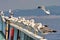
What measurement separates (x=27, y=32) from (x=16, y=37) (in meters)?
3.46

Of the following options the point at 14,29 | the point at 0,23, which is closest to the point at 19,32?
the point at 14,29

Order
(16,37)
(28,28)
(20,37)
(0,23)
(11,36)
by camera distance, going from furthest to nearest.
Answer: (0,23) < (11,36) < (16,37) < (20,37) < (28,28)

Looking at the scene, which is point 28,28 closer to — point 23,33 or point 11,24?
point 23,33

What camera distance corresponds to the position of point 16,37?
20.3 meters

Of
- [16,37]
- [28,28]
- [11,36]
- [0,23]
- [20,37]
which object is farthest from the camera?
[0,23]

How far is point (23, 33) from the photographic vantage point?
1809cm

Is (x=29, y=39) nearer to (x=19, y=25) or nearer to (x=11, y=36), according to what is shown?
(x=19, y=25)

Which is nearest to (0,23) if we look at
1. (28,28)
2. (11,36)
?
(11,36)

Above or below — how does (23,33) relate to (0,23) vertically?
below

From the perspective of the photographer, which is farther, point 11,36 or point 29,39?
Answer: point 11,36

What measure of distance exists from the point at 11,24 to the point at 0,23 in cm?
990

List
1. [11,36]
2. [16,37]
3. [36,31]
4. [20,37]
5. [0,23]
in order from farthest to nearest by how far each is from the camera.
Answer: [0,23] < [11,36] < [16,37] < [20,37] < [36,31]

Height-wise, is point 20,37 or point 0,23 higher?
point 0,23

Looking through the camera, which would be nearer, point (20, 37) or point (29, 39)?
point (29, 39)
